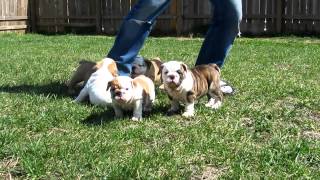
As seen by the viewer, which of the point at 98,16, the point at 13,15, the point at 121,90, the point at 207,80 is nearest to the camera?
the point at 121,90

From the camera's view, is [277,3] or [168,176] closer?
[168,176]

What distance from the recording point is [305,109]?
16.0 ft

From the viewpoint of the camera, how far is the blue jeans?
16.5 ft

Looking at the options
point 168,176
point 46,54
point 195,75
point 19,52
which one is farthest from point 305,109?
point 19,52

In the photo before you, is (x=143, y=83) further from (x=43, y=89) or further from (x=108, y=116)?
(x=43, y=89)

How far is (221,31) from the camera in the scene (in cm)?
543

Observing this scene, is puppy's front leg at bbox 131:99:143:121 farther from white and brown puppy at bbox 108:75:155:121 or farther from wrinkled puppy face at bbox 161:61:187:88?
wrinkled puppy face at bbox 161:61:187:88

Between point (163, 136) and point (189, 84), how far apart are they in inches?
30.2

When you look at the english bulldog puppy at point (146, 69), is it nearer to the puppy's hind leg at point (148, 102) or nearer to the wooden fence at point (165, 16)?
the puppy's hind leg at point (148, 102)

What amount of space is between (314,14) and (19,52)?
7913mm

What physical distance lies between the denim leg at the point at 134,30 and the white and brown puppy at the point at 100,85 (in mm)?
129

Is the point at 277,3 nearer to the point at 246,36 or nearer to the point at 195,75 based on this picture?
the point at 246,36

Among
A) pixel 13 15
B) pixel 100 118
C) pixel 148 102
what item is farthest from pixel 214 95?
pixel 13 15

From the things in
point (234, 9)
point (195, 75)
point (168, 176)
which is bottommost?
point (168, 176)
